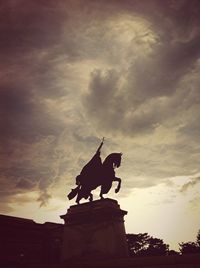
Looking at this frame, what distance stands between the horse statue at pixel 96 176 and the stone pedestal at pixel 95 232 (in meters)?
0.71

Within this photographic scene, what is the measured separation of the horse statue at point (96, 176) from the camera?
48.5 feet

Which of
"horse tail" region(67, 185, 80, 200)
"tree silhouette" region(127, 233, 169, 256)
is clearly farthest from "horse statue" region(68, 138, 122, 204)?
"tree silhouette" region(127, 233, 169, 256)

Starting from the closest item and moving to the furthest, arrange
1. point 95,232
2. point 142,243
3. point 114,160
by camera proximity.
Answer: point 95,232
point 114,160
point 142,243

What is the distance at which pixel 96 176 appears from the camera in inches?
601

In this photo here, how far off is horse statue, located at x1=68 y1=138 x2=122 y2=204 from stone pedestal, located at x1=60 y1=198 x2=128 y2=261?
712mm

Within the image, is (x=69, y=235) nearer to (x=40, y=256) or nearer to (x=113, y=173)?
Answer: (x=113, y=173)

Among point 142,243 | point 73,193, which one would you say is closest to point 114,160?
point 73,193

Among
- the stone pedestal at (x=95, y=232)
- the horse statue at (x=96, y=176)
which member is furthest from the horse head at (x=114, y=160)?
the stone pedestal at (x=95, y=232)

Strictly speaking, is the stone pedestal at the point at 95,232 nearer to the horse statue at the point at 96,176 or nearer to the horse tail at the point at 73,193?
the horse statue at the point at 96,176

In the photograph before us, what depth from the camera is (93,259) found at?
12695mm

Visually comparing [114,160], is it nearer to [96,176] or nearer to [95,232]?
[96,176]

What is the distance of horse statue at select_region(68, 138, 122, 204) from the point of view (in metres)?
14.8

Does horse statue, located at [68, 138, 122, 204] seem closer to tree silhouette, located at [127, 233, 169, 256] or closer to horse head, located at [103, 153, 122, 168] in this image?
horse head, located at [103, 153, 122, 168]

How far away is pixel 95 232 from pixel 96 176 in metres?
2.87
